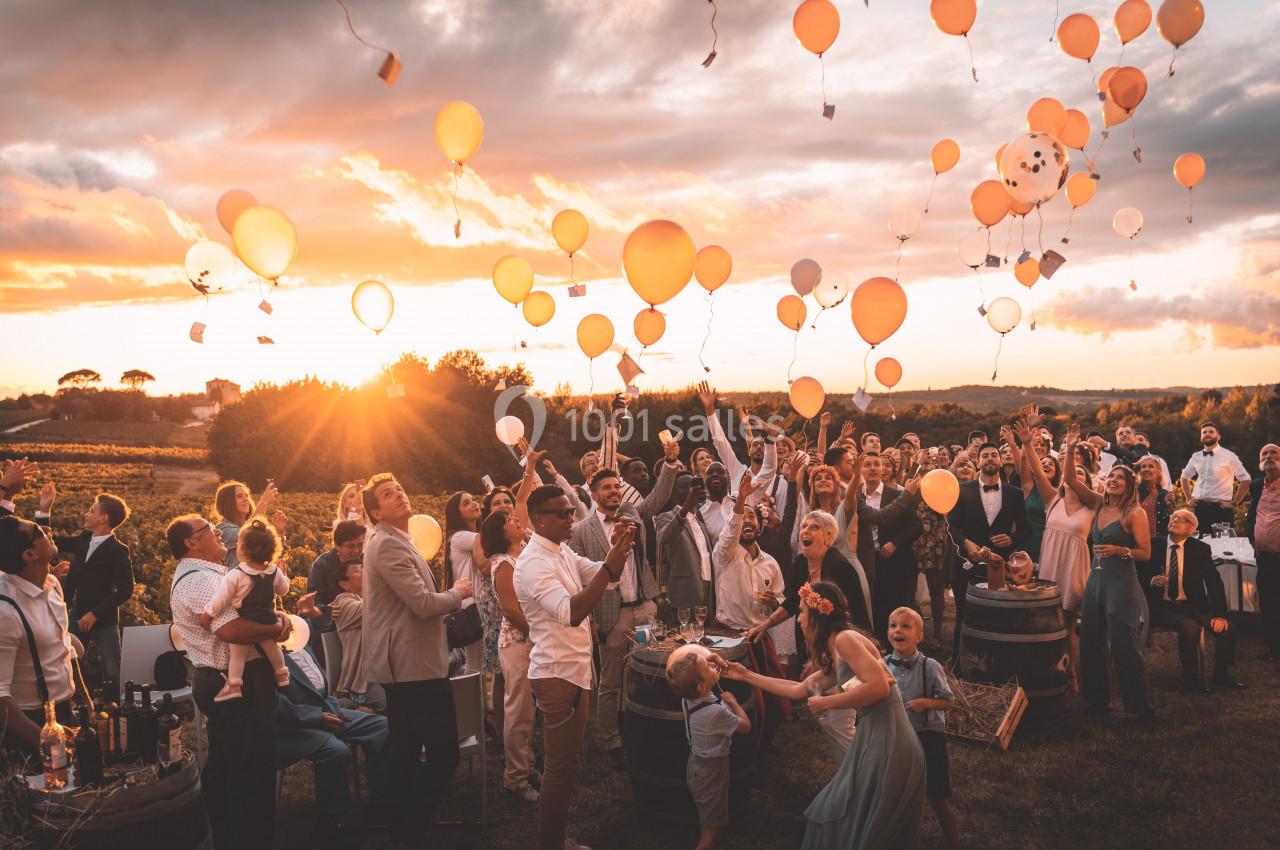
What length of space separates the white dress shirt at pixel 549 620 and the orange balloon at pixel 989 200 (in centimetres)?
547

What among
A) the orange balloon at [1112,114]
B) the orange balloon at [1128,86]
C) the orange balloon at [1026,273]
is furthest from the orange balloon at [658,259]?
the orange balloon at [1112,114]

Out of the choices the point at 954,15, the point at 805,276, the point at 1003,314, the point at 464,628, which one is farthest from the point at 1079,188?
the point at 464,628

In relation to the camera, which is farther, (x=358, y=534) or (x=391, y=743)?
(x=358, y=534)

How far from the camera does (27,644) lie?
3.66 meters

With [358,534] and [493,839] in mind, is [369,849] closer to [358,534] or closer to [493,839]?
[493,839]

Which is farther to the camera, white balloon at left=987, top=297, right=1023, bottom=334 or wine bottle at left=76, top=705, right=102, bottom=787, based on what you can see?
white balloon at left=987, top=297, right=1023, bottom=334

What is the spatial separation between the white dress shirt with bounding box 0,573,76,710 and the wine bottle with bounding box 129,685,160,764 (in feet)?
2.04

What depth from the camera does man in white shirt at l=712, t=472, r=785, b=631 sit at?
5695 mm

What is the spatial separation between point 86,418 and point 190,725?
25.6 metres

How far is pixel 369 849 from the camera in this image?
447cm

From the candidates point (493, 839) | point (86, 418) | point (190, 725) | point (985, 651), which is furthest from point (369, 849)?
point (86, 418)

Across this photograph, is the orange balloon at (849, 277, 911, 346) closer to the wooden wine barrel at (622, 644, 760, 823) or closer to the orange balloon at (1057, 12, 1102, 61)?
the wooden wine barrel at (622, 644, 760, 823)

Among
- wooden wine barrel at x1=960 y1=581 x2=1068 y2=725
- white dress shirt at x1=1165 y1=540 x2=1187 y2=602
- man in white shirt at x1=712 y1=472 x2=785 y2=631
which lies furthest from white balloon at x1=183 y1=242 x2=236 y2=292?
white dress shirt at x1=1165 y1=540 x2=1187 y2=602

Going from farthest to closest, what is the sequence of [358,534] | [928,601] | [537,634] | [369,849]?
[928,601]
[358,534]
[369,849]
[537,634]
